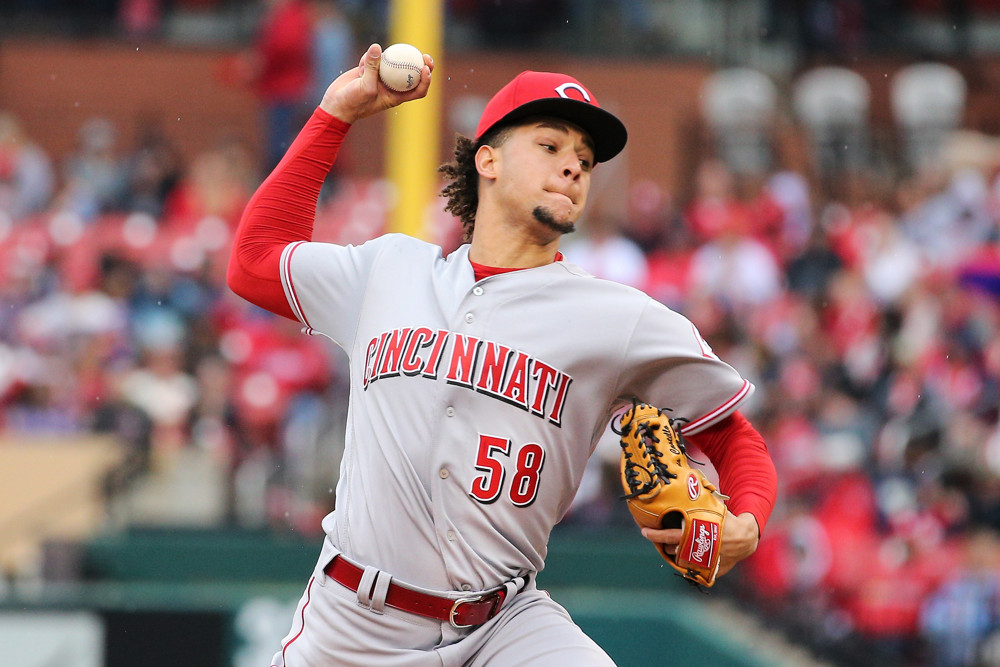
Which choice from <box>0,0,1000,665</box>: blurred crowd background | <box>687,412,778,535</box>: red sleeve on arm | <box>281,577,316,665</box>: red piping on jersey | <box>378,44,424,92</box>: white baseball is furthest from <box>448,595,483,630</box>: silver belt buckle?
<box>0,0,1000,665</box>: blurred crowd background

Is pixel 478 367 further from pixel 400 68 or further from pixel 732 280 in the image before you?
pixel 732 280

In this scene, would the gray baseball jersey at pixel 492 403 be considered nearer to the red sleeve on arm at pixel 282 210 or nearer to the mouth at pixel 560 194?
the mouth at pixel 560 194

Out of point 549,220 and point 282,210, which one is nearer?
point 549,220

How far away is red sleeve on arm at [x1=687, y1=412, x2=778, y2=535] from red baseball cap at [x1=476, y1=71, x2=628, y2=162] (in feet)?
2.35

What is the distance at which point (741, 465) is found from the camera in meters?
3.07

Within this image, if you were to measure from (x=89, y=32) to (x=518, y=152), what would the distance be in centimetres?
1149

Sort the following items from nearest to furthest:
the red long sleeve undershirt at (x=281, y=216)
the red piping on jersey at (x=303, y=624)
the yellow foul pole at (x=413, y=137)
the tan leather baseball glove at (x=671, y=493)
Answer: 1. the tan leather baseball glove at (x=671, y=493)
2. the red piping on jersey at (x=303, y=624)
3. the red long sleeve undershirt at (x=281, y=216)
4. the yellow foul pole at (x=413, y=137)

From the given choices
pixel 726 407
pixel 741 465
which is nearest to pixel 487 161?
pixel 726 407

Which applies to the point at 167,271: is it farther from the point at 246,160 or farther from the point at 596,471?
the point at 596,471

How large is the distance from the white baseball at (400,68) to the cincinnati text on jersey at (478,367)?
606 millimetres

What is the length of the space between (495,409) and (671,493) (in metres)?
0.43

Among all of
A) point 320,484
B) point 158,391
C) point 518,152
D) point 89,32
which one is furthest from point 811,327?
point 89,32

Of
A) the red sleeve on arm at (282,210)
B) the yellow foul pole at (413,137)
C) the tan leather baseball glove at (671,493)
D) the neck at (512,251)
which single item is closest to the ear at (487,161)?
the neck at (512,251)

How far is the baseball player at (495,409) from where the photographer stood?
9.91ft
